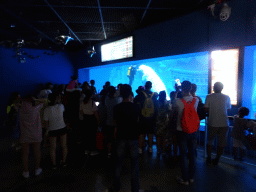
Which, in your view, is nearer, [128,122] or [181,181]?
[128,122]

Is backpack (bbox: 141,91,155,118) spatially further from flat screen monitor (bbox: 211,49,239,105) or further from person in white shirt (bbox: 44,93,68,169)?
flat screen monitor (bbox: 211,49,239,105)

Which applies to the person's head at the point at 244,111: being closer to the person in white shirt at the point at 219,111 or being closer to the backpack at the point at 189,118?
the person in white shirt at the point at 219,111

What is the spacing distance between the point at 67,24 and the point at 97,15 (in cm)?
158

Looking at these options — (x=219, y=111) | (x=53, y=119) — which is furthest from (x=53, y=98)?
(x=219, y=111)

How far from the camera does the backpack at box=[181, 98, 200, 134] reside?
2.66 metres

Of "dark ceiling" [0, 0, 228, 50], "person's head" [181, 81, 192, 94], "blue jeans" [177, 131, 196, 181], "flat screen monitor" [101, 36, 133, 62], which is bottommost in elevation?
"blue jeans" [177, 131, 196, 181]

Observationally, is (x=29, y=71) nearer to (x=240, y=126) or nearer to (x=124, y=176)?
(x=124, y=176)

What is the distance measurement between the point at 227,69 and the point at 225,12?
137 centimetres

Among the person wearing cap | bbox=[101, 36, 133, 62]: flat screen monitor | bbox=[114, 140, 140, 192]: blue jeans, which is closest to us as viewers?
bbox=[114, 140, 140, 192]: blue jeans

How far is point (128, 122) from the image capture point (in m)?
2.42

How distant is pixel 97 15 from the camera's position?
555cm

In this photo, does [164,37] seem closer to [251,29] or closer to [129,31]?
[129,31]

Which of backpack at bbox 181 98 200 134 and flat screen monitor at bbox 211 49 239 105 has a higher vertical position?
flat screen monitor at bbox 211 49 239 105

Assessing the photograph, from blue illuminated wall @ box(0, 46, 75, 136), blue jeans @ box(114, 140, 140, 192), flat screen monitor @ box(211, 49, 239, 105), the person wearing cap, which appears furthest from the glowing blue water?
blue jeans @ box(114, 140, 140, 192)
